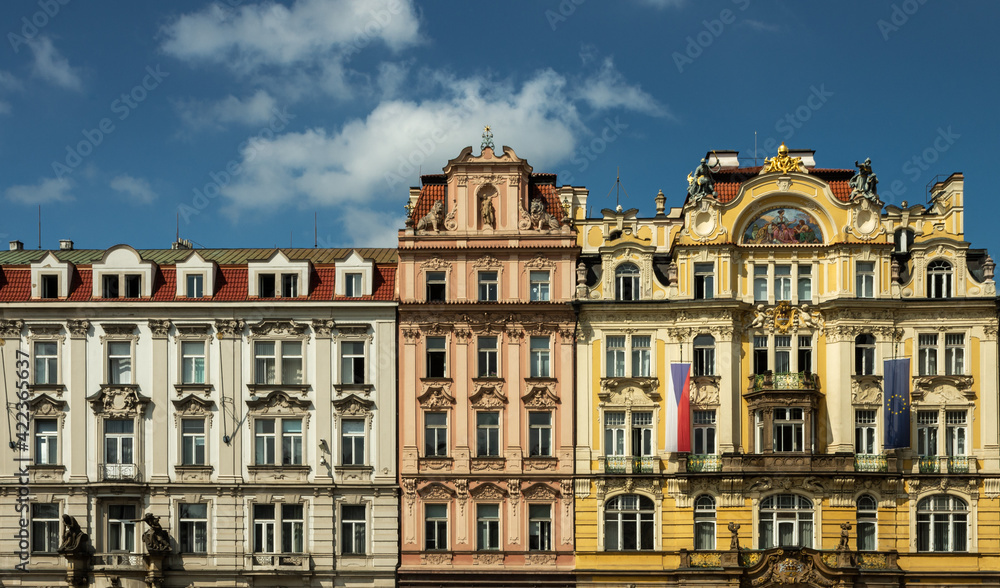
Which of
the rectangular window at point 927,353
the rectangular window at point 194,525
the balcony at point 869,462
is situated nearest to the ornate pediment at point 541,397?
the balcony at point 869,462

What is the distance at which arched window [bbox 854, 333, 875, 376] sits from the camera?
54.0 metres

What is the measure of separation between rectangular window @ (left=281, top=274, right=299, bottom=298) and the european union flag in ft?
96.8

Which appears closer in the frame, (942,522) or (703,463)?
(942,522)

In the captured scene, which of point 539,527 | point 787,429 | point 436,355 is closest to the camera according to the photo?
point 787,429

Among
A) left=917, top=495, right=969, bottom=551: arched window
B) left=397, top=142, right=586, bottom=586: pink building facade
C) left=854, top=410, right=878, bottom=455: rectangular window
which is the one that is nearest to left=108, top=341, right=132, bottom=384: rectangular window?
left=397, top=142, right=586, bottom=586: pink building facade

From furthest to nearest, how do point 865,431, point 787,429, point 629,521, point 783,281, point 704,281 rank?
point 783,281
point 704,281
point 629,521
point 865,431
point 787,429

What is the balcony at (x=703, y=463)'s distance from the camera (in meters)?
53.4

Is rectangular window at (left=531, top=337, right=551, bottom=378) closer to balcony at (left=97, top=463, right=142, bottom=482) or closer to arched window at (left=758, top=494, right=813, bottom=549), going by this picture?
arched window at (left=758, top=494, right=813, bottom=549)

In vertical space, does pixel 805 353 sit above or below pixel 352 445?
above

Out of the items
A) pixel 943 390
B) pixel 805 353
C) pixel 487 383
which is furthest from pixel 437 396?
pixel 943 390

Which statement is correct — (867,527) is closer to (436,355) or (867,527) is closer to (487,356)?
(487,356)

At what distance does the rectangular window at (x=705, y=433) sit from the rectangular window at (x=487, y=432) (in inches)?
388

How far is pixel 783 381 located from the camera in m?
53.3

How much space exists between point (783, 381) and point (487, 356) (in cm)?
1460
